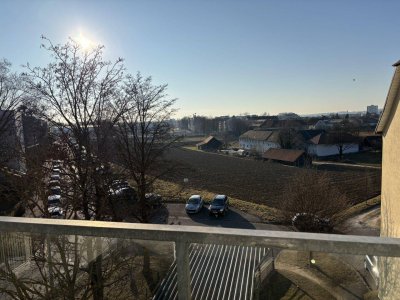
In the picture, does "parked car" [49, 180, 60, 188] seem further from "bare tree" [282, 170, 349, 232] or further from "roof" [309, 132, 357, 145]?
"roof" [309, 132, 357, 145]

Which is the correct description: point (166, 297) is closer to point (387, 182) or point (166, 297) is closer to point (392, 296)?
point (392, 296)

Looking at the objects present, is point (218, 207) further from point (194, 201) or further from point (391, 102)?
point (391, 102)

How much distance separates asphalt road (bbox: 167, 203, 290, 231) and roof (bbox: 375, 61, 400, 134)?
1007cm

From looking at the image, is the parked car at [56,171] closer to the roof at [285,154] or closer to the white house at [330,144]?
the roof at [285,154]

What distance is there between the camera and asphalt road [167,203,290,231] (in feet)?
70.2

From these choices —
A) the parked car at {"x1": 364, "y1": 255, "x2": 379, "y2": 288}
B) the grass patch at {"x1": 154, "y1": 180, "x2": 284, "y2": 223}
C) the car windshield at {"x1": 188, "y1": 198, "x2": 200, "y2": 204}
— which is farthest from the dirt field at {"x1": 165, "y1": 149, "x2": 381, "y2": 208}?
the parked car at {"x1": 364, "y1": 255, "x2": 379, "y2": 288}

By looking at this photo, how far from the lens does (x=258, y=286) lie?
1998 mm

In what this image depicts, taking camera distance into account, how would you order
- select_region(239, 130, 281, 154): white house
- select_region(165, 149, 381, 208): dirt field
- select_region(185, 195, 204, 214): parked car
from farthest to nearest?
select_region(239, 130, 281, 154): white house < select_region(165, 149, 381, 208): dirt field < select_region(185, 195, 204, 214): parked car

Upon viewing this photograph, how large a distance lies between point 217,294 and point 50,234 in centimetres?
103

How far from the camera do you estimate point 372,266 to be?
5.84 ft

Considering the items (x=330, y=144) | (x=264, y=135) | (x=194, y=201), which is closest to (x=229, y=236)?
(x=194, y=201)

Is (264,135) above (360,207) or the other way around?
above

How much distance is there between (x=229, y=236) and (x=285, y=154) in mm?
51205

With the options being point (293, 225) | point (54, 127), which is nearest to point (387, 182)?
point (293, 225)
